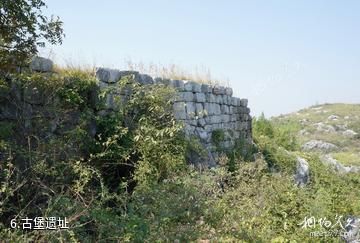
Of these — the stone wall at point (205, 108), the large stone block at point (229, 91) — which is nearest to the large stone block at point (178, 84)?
the stone wall at point (205, 108)

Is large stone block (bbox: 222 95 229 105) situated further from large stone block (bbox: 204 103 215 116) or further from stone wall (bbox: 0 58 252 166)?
large stone block (bbox: 204 103 215 116)

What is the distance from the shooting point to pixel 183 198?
5008mm

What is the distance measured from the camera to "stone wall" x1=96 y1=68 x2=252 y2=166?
6960mm

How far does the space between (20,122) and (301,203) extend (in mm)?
3973

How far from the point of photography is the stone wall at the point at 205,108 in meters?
6.96

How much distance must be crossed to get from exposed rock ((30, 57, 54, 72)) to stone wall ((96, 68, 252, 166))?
82cm

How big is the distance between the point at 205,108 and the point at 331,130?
1198 inches

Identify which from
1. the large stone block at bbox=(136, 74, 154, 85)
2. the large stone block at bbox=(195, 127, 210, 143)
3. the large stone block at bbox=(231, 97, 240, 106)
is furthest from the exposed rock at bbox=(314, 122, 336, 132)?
the large stone block at bbox=(136, 74, 154, 85)

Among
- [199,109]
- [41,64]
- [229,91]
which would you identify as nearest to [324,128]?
[229,91]

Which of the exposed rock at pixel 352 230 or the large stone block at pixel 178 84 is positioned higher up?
the large stone block at pixel 178 84

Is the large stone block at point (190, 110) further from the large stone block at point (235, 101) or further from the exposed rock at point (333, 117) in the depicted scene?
the exposed rock at point (333, 117)

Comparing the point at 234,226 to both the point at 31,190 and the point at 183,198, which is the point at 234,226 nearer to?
the point at 183,198

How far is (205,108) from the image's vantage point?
919 centimetres

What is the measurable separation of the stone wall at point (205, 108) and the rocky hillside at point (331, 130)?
40.4 ft
